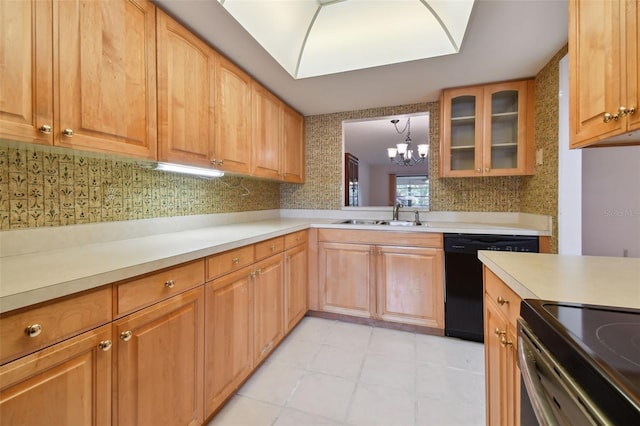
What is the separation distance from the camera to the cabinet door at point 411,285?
2213mm

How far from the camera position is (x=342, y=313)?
2471 mm

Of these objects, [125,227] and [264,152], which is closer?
[125,227]

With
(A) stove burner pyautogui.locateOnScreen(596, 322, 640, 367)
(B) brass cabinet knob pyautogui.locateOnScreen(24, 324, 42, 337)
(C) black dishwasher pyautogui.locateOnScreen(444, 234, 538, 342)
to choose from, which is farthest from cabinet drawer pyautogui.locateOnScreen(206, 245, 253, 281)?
(C) black dishwasher pyautogui.locateOnScreen(444, 234, 538, 342)

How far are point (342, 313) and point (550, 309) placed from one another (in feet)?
6.49

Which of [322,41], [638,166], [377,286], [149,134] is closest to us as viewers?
[149,134]

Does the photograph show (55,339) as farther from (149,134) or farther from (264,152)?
(264,152)

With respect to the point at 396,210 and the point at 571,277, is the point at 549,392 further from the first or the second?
the point at 396,210

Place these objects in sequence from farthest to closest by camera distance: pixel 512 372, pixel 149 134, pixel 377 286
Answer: pixel 377 286
pixel 149 134
pixel 512 372

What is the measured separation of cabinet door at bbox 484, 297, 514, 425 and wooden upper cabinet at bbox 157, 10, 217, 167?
1672 millimetres

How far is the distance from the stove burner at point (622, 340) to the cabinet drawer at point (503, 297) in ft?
0.83

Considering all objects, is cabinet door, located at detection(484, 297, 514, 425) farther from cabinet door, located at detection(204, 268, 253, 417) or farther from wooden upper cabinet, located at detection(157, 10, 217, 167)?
wooden upper cabinet, located at detection(157, 10, 217, 167)

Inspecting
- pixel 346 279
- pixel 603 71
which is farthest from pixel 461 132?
pixel 346 279

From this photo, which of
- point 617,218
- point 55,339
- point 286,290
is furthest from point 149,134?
point 617,218

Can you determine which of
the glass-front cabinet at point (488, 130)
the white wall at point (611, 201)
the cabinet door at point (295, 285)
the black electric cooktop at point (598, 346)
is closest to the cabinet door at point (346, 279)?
the cabinet door at point (295, 285)
